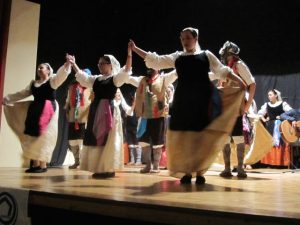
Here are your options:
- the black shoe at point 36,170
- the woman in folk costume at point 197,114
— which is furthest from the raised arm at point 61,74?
the woman in folk costume at point 197,114

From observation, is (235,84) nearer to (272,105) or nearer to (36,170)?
(36,170)

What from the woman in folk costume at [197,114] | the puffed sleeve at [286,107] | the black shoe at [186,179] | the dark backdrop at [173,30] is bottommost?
the black shoe at [186,179]

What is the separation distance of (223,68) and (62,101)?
4.91 metres

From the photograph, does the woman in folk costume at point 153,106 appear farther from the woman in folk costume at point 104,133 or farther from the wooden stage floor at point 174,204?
the wooden stage floor at point 174,204

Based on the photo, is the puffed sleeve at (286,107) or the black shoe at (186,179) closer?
the black shoe at (186,179)

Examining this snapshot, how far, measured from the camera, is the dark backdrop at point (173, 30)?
282 inches

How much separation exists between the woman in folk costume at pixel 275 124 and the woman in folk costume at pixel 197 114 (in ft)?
13.7

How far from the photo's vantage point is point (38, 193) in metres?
2.59

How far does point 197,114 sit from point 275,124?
4573 mm

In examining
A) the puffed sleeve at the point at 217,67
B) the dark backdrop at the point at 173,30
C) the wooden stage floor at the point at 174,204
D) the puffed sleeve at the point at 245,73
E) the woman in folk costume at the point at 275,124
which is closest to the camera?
the wooden stage floor at the point at 174,204

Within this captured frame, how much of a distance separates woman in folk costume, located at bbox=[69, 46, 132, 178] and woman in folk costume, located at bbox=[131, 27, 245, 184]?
2.93 feet

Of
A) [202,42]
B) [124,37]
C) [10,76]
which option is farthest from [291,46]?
[10,76]

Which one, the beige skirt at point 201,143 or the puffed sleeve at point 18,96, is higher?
the puffed sleeve at point 18,96

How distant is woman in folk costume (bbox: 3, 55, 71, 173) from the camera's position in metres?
4.29
